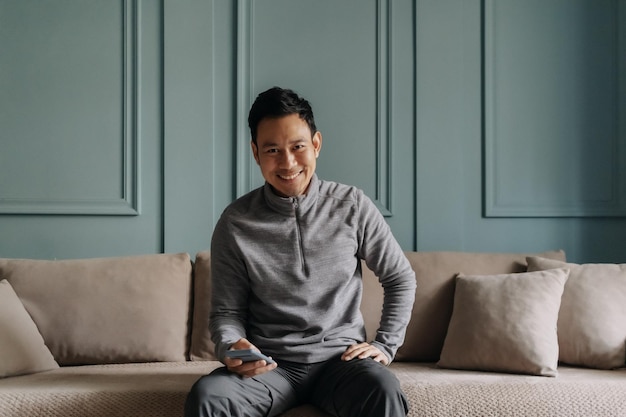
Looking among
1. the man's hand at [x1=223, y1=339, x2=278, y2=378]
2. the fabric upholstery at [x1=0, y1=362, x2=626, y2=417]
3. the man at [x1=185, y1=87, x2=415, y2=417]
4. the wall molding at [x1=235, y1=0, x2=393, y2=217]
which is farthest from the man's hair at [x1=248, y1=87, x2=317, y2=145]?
the wall molding at [x1=235, y1=0, x2=393, y2=217]

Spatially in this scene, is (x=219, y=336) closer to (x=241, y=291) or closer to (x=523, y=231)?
(x=241, y=291)

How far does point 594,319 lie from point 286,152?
116cm

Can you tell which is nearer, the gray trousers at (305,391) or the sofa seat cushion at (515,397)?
the gray trousers at (305,391)

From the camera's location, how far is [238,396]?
1656mm

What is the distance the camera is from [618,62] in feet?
9.29

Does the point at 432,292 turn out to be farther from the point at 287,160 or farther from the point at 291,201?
the point at 287,160

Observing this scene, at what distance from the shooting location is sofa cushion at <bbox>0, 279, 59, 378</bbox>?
2.17 meters

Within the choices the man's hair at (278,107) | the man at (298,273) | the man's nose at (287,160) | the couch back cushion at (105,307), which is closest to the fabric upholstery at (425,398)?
the man at (298,273)

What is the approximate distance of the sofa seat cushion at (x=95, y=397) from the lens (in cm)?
186

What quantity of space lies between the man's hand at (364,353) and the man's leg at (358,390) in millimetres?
16

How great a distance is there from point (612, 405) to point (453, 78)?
144cm

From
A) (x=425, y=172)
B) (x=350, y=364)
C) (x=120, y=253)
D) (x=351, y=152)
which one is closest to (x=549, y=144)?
(x=425, y=172)

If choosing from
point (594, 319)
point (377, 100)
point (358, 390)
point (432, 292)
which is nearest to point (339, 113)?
point (377, 100)

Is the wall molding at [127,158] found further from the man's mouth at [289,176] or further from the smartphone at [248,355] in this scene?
the smartphone at [248,355]
